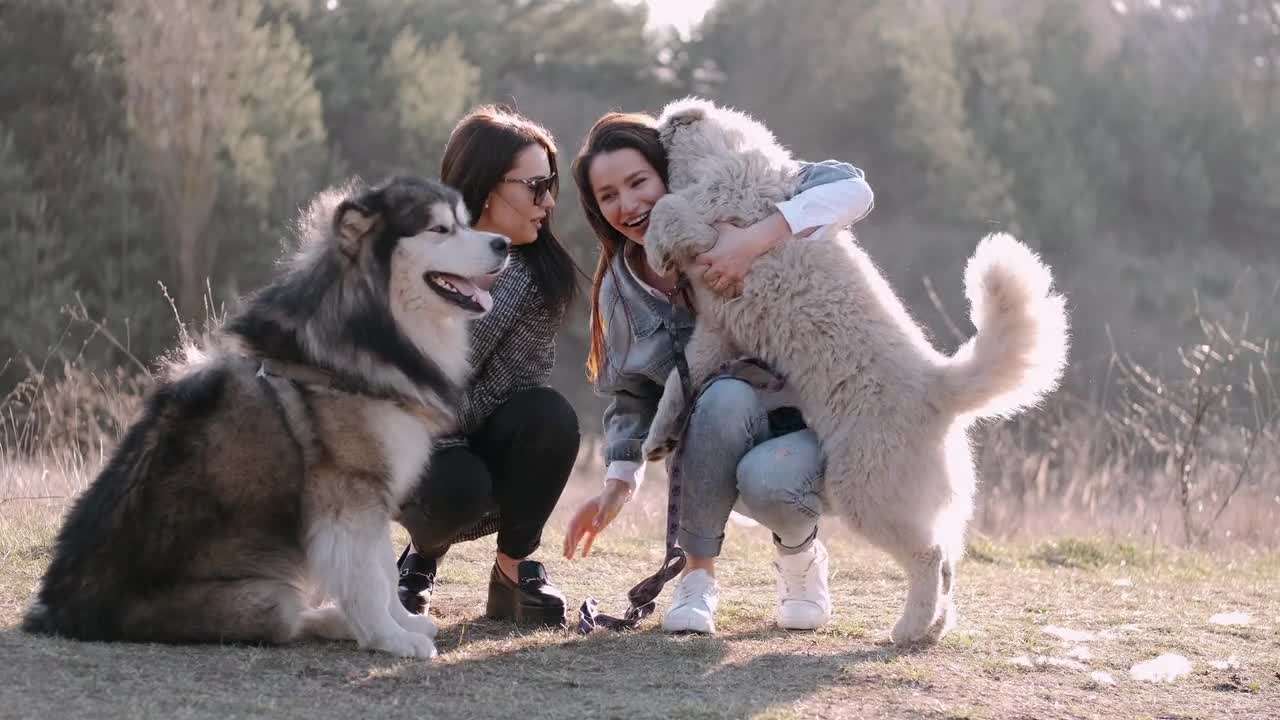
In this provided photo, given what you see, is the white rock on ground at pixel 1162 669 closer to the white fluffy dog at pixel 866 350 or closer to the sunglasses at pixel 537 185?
the white fluffy dog at pixel 866 350

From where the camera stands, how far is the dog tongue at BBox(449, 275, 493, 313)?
11.3 feet

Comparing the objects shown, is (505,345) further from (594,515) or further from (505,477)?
(594,515)

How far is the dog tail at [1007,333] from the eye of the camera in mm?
3234

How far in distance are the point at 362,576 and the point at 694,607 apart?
985 mm

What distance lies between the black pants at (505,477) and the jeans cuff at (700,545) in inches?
16.1

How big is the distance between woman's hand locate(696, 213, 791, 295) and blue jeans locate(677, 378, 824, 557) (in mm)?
284

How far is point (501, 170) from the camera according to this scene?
12.7ft

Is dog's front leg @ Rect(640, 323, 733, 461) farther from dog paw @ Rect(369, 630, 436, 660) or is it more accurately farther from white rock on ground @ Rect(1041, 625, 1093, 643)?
white rock on ground @ Rect(1041, 625, 1093, 643)

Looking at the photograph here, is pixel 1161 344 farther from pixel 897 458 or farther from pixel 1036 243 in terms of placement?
pixel 897 458

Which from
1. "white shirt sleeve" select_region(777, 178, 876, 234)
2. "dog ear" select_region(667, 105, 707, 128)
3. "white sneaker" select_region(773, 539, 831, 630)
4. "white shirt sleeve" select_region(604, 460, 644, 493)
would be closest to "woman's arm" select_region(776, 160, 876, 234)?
"white shirt sleeve" select_region(777, 178, 876, 234)

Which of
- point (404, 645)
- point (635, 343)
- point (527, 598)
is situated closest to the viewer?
point (404, 645)

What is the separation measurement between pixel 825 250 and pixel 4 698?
228 cm

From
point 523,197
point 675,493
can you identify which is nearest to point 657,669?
point 675,493

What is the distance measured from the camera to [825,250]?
11.9ft
